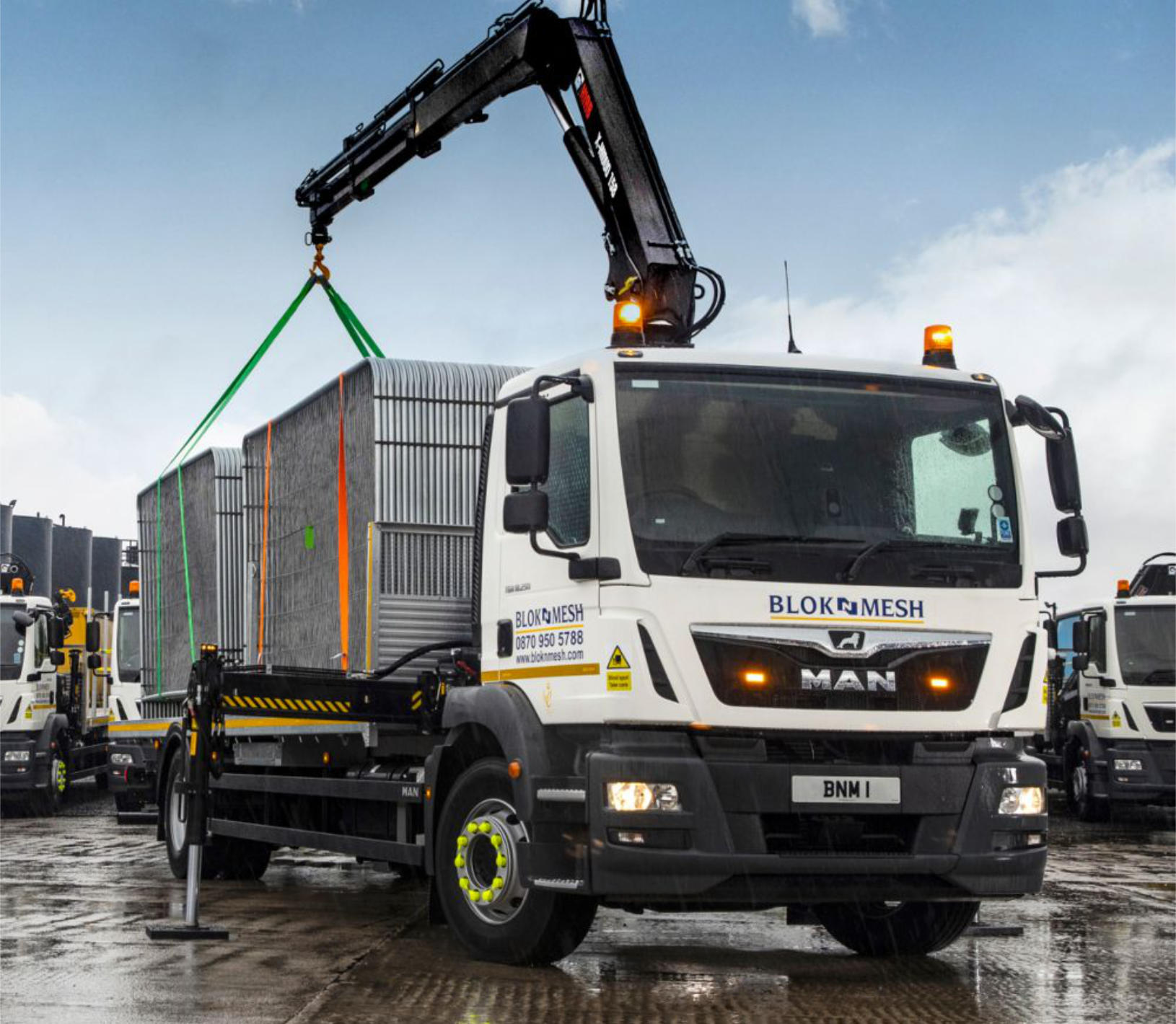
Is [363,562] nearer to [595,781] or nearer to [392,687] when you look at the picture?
[392,687]

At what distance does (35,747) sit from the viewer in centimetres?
2072

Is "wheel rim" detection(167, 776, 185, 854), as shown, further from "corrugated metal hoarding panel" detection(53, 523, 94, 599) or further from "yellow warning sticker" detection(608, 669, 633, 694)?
"corrugated metal hoarding panel" detection(53, 523, 94, 599)

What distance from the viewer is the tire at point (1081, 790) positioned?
19.9 meters

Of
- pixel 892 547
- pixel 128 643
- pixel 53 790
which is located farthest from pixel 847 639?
pixel 53 790

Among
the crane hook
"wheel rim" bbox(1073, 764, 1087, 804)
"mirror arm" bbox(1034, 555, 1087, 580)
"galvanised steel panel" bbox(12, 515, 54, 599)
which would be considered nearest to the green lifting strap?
the crane hook

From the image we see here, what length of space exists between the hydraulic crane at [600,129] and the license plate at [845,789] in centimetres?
404

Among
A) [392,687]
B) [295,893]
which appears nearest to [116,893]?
[295,893]

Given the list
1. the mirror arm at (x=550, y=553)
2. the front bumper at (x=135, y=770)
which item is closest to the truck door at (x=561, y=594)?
the mirror arm at (x=550, y=553)

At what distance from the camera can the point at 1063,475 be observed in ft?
27.5

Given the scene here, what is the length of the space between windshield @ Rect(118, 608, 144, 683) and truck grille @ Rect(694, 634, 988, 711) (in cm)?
1279

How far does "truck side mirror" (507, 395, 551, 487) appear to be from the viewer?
760 centimetres

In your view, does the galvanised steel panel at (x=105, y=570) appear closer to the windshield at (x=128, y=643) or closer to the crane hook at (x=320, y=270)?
the windshield at (x=128, y=643)

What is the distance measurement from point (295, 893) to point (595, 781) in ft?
16.2

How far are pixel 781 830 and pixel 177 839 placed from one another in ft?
20.5
